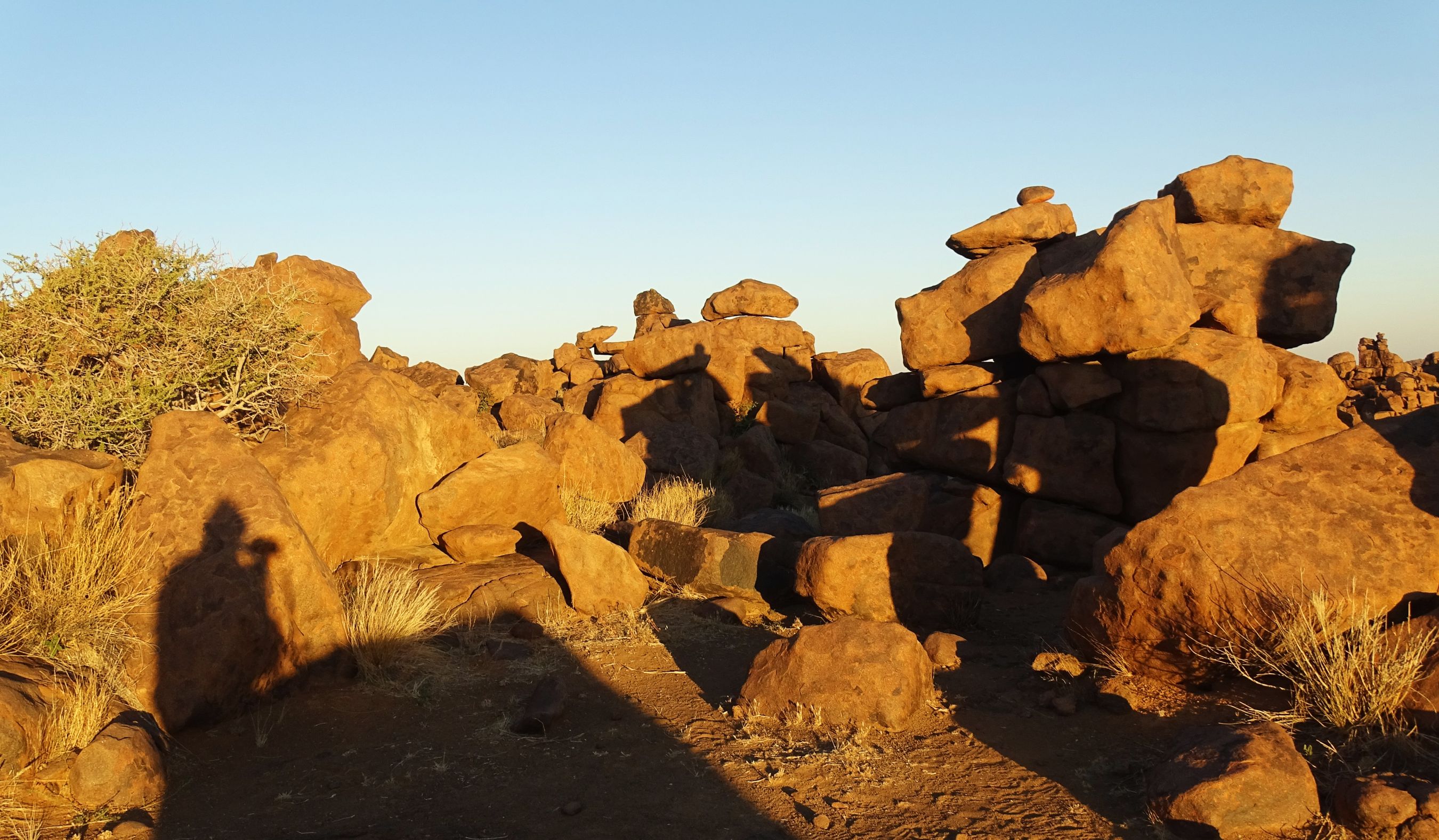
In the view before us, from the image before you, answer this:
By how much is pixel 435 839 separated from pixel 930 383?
871 cm

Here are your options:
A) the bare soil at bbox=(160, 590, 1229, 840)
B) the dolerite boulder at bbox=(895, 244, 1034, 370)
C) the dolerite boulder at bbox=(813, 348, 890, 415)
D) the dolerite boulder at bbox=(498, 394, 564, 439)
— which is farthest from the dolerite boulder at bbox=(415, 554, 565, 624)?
the dolerite boulder at bbox=(813, 348, 890, 415)

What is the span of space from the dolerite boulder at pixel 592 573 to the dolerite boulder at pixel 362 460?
5.00 ft

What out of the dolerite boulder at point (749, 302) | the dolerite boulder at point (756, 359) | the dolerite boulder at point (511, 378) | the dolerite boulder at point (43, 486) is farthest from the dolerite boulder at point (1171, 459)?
the dolerite boulder at point (511, 378)

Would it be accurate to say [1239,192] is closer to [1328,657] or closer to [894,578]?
[894,578]

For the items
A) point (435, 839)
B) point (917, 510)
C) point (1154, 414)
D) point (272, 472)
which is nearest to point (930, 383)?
point (917, 510)

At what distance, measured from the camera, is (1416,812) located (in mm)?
4152

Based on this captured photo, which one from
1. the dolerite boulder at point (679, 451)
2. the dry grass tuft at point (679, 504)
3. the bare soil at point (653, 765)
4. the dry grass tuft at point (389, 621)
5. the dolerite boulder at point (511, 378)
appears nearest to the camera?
the bare soil at point (653, 765)

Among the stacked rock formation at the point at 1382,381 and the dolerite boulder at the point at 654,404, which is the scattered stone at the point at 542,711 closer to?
the dolerite boulder at the point at 654,404

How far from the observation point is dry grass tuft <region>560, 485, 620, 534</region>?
12.0 meters

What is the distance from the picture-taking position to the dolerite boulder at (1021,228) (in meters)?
11.8

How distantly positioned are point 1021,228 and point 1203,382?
3.09 metres

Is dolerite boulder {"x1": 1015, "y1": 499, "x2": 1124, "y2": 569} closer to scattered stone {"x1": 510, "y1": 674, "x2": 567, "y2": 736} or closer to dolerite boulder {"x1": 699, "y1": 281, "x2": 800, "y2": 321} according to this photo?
scattered stone {"x1": 510, "y1": 674, "x2": 567, "y2": 736}

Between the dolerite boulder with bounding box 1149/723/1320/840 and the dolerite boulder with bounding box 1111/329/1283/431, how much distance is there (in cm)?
573

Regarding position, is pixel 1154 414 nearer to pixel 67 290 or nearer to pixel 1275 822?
pixel 1275 822
